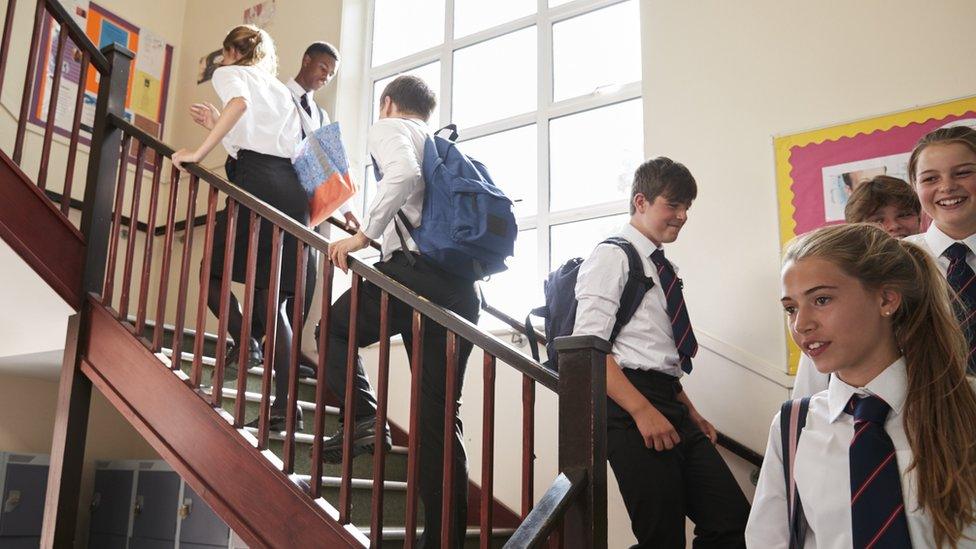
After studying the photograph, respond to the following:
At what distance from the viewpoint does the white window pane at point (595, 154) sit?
357cm

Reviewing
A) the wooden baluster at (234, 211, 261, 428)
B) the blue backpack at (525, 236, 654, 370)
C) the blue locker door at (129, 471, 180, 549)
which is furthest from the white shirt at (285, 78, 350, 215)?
the blue locker door at (129, 471, 180, 549)

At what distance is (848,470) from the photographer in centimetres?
115

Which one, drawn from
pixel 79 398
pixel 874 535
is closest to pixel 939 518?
pixel 874 535

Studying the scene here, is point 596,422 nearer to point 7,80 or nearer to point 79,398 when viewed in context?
point 79,398

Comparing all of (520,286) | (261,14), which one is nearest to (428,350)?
(520,286)

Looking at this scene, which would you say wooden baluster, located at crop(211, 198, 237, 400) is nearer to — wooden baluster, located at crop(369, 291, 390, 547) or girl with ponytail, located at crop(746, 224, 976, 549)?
wooden baluster, located at crop(369, 291, 390, 547)

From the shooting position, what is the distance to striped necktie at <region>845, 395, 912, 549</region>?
110 centimetres

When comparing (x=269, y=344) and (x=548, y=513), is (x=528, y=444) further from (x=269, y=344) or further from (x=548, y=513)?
(x=269, y=344)

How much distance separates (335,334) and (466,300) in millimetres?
370

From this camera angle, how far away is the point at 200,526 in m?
3.50

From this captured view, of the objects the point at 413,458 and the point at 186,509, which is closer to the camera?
the point at 413,458

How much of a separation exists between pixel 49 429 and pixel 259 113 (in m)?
2.76

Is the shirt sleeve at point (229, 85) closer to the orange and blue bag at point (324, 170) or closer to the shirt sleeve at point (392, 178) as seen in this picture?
the orange and blue bag at point (324, 170)

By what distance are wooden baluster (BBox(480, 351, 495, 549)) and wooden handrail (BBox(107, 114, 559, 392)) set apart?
4 cm
